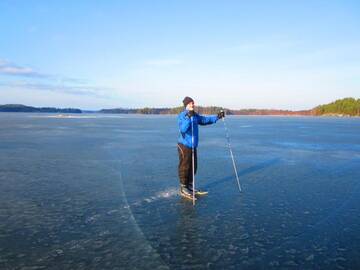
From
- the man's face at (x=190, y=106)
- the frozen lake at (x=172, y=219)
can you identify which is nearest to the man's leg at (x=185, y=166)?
the frozen lake at (x=172, y=219)

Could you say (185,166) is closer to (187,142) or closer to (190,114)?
(187,142)

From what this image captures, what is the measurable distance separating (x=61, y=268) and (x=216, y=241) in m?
2.23

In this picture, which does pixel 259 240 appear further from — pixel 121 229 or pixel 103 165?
pixel 103 165

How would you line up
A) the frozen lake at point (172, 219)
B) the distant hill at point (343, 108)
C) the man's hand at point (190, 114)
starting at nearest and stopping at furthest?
1. the frozen lake at point (172, 219)
2. the man's hand at point (190, 114)
3. the distant hill at point (343, 108)

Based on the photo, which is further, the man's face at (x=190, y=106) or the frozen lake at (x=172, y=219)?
the man's face at (x=190, y=106)

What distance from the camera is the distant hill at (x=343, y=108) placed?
551 ft

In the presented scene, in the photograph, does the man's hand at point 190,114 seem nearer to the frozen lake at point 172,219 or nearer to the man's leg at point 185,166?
the man's leg at point 185,166

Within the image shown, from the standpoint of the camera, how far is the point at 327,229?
21.0ft

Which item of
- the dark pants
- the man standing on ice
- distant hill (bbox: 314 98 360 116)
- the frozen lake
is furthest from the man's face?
distant hill (bbox: 314 98 360 116)

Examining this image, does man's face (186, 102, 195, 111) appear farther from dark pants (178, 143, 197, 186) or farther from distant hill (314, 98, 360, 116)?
distant hill (314, 98, 360, 116)

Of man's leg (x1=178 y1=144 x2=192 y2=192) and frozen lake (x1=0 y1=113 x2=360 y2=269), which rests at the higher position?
man's leg (x1=178 y1=144 x2=192 y2=192)

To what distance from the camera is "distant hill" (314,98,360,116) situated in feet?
551

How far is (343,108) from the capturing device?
176 meters

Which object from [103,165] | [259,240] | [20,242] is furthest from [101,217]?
[103,165]
